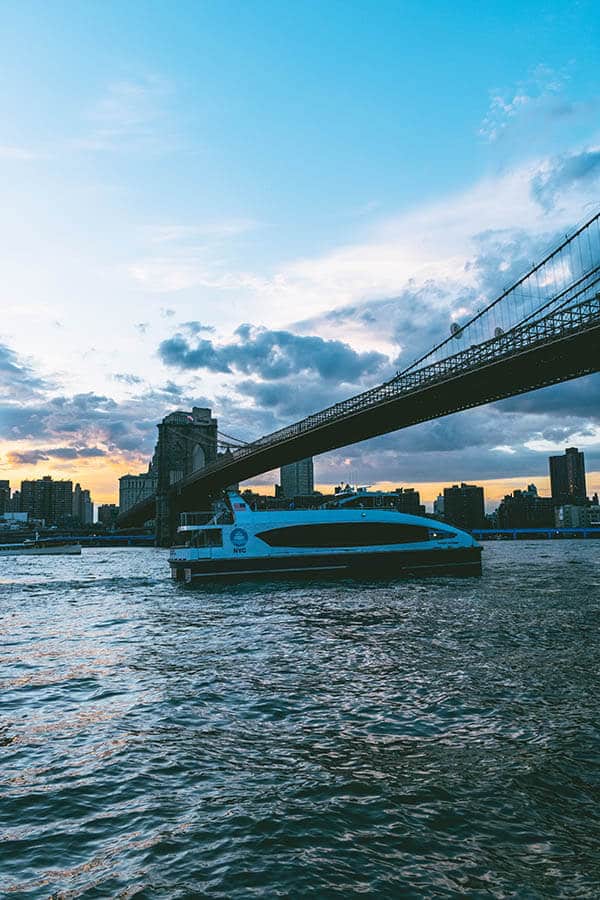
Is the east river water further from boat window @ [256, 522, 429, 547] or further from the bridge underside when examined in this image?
the bridge underside

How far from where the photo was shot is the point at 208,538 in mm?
31875

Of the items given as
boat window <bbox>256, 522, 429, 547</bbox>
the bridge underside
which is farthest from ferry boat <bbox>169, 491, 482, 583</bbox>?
the bridge underside

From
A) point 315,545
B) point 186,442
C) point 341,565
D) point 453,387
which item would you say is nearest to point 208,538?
point 315,545

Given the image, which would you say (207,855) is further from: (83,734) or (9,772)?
(83,734)

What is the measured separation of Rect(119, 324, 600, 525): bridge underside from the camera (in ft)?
127

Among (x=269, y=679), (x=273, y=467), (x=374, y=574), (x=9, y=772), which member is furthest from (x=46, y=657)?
(x=273, y=467)

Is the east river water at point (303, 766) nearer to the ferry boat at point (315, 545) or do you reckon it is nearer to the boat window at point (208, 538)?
the ferry boat at point (315, 545)

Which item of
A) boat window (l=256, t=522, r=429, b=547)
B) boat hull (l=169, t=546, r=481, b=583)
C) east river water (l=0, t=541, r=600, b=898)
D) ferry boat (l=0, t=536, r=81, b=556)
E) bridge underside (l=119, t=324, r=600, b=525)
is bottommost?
ferry boat (l=0, t=536, r=81, b=556)

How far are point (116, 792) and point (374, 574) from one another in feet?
Answer: 87.9

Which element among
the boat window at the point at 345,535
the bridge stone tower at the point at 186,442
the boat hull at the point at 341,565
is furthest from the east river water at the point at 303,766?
the bridge stone tower at the point at 186,442

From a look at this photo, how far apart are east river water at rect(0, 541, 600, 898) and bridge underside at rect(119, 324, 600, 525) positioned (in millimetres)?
25749

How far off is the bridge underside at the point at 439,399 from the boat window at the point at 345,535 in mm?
14300

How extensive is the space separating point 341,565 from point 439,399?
832 inches

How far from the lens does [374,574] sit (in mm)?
32812
